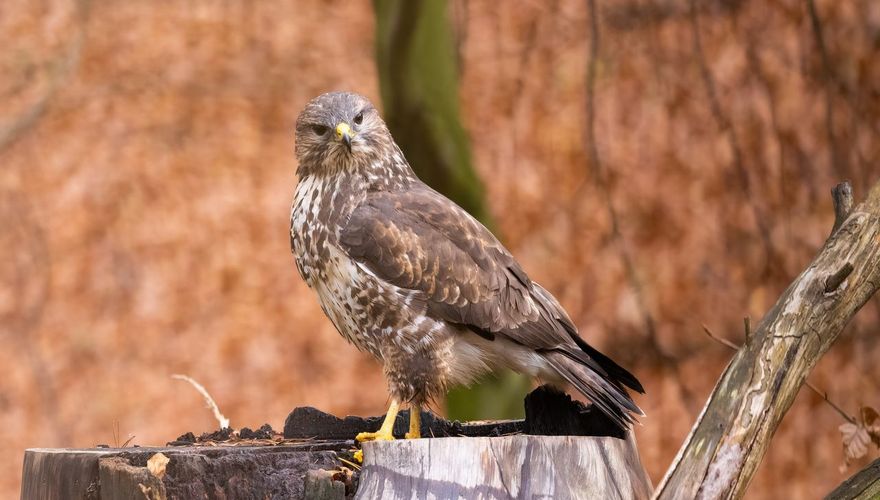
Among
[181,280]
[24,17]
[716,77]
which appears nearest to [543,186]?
[716,77]

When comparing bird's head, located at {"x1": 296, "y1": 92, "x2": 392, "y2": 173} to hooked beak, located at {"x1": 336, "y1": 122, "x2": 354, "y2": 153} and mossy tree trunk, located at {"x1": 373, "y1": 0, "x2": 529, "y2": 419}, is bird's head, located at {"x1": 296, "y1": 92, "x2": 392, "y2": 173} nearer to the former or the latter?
hooked beak, located at {"x1": 336, "y1": 122, "x2": 354, "y2": 153}

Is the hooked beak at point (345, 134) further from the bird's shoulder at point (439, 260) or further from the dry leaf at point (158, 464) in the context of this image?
the dry leaf at point (158, 464)

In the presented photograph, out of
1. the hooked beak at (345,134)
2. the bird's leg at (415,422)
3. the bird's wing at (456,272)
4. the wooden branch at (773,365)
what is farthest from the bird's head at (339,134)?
the wooden branch at (773,365)

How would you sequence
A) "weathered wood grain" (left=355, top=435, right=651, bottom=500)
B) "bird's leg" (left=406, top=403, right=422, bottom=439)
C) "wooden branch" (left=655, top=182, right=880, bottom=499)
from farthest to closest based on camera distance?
"bird's leg" (left=406, top=403, right=422, bottom=439), "wooden branch" (left=655, top=182, right=880, bottom=499), "weathered wood grain" (left=355, top=435, right=651, bottom=500)

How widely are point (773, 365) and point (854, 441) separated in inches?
36.8

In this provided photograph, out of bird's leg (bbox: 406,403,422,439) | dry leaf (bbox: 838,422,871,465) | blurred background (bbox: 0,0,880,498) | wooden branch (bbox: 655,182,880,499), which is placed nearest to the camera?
wooden branch (bbox: 655,182,880,499)

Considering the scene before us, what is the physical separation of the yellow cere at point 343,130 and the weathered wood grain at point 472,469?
1271mm

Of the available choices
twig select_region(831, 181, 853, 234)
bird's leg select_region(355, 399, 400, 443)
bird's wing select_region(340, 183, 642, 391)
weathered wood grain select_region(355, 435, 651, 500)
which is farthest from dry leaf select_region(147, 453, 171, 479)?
twig select_region(831, 181, 853, 234)

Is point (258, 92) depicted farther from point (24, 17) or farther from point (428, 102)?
point (428, 102)

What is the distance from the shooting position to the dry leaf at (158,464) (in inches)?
107

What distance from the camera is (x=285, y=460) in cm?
282

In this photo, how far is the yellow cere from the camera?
3.72 m

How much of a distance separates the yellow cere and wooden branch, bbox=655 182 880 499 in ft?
4.54

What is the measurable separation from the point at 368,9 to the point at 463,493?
669 cm
